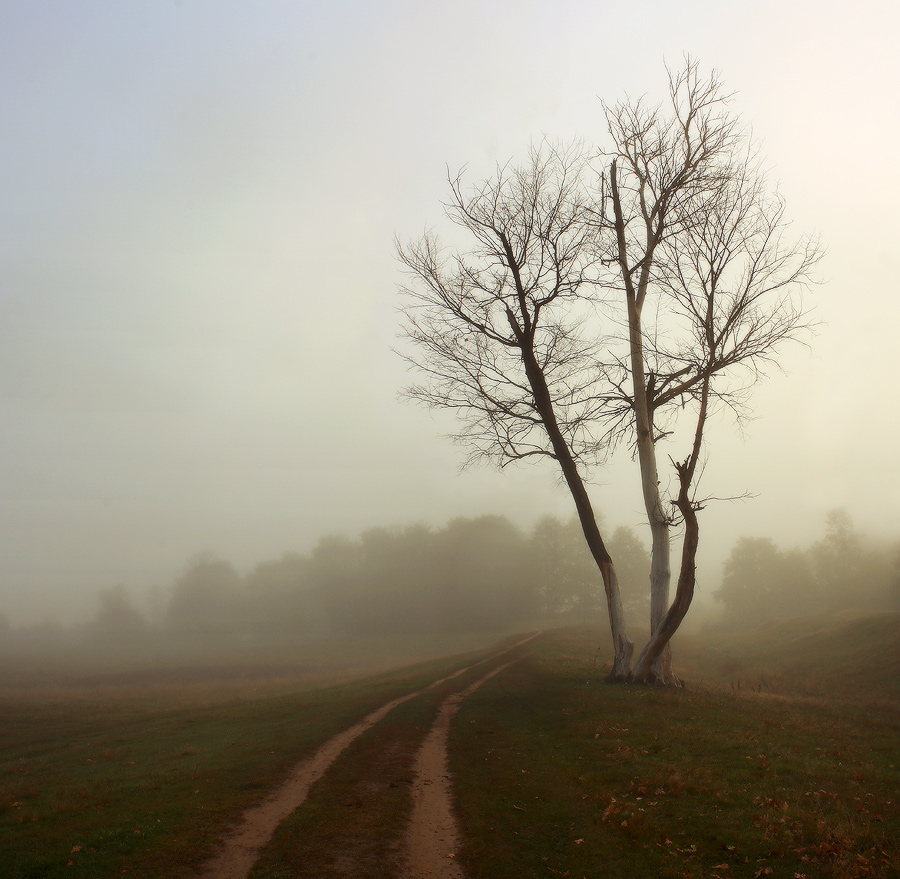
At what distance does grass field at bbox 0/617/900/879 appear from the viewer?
6578 mm

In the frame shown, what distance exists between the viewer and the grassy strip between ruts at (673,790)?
20.8 ft

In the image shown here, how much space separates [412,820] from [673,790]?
13.6 ft

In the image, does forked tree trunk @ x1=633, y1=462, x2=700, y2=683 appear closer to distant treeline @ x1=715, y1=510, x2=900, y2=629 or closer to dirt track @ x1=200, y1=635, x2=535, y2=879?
dirt track @ x1=200, y1=635, x2=535, y2=879

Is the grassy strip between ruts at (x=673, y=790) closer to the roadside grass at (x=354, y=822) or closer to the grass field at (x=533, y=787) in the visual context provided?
the grass field at (x=533, y=787)

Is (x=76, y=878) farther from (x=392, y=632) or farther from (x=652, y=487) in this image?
(x=392, y=632)

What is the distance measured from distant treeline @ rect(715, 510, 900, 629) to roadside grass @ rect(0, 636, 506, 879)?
75.2m

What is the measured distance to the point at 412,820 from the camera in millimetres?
7965

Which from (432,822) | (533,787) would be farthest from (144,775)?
(533,787)

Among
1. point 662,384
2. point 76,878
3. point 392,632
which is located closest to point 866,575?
point 392,632

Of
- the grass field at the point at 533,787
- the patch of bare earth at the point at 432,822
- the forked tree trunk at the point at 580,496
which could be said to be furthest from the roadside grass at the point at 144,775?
the forked tree trunk at the point at 580,496

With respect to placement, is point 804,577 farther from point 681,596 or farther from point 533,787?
point 533,787

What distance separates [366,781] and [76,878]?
14.9ft

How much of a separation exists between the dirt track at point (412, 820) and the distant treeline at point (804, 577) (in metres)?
77.1

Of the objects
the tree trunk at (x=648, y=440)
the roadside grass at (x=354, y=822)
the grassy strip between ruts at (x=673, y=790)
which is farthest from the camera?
the tree trunk at (x=648, y=440)
